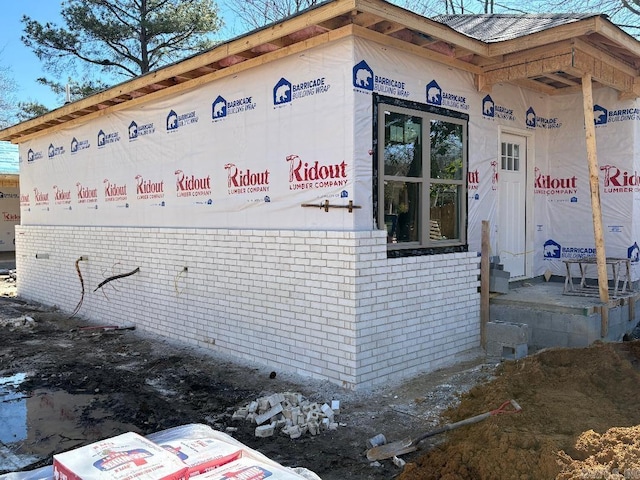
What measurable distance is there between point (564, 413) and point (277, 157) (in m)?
4.04

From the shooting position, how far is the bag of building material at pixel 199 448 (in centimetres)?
218

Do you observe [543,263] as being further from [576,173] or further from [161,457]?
[161,457]

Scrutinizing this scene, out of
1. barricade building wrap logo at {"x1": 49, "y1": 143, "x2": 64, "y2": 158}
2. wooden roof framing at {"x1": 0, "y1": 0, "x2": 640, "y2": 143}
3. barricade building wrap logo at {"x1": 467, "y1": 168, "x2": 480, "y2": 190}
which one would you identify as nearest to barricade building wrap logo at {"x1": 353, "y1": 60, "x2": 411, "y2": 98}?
wooden roof framing at {"x1": 0, "y1": 0, "x2": 640, "y2": 143}

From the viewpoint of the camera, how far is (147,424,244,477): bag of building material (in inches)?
85.7

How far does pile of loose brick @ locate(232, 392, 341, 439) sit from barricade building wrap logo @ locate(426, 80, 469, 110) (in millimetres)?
3630

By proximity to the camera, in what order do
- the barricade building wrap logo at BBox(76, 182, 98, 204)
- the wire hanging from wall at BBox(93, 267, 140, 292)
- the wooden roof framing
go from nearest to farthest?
the wooden roof framing < the wire hanging from wall at BBox(93, 267, 140, 292) < the barricade building wrap logo at BBox(76, 182, 98, 204)

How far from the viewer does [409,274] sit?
19.8 ft

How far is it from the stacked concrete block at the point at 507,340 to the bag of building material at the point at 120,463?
464 centimetres

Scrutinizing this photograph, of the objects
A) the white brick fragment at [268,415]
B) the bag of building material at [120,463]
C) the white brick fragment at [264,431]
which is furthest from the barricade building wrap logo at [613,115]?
the bag of building material at [120,463]

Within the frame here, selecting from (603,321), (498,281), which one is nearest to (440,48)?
(498,281)

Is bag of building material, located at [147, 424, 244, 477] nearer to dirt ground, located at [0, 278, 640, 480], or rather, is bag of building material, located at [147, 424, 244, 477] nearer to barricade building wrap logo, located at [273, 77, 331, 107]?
dirt ground, located at [0, 278, 640, 480]

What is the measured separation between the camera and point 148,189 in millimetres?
8688

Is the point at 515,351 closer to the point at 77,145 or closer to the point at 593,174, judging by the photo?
the point at 593,174

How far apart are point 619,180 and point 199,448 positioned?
7692 mm
